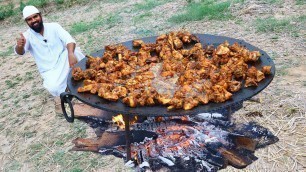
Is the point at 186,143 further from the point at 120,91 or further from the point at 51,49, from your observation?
the point at 51,49

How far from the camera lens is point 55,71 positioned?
5.73m

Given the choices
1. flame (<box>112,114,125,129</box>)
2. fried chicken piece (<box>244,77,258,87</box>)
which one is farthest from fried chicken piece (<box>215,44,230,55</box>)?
flame (<box>112,114,125,129</box>)

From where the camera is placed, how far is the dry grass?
420 centimetres

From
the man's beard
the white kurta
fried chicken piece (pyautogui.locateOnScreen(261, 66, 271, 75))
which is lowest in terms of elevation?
the white kurta

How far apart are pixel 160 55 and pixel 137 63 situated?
0.32 m

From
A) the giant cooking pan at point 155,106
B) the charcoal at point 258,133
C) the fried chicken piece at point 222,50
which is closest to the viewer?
the giant cooking pan at point 155,106

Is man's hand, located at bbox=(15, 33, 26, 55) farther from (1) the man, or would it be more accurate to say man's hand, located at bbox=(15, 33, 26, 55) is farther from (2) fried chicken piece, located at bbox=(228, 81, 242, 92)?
(2) fried chicken piece, located at bbox=(228, 81, 242, 92)

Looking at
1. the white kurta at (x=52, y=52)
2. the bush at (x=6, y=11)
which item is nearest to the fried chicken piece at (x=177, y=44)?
the white kurta at (x=52, y=52)

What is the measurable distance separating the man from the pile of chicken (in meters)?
1.60

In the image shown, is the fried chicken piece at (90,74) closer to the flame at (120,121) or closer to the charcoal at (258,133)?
the flame at (120,121)

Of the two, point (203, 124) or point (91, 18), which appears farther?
point (91, 18)

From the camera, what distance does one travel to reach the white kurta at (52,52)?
5.61 m

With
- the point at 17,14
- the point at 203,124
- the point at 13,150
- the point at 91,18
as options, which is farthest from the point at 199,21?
the point at 17,14

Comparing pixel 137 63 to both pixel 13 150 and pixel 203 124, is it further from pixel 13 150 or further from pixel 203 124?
pixel 13 150
